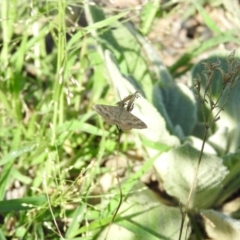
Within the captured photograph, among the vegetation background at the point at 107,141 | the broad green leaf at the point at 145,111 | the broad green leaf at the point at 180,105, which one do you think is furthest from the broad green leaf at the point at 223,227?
the broad green leaf at the point at 180,105

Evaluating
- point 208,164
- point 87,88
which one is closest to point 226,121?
point 208,164

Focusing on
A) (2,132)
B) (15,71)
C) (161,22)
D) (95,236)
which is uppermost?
(161,22)

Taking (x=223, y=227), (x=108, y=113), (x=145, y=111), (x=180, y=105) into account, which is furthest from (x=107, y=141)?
(x=108, y=113)

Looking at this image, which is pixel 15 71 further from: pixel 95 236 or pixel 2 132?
pixel 95 236

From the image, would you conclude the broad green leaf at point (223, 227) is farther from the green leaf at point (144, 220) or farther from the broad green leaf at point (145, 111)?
the broad green leaf at point (145, 111)

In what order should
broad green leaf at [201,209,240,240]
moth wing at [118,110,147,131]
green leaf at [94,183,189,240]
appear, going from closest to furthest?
moth wing at [118,110,147,131]
broad green leaf at [201,209,240,240]
green leaf at [94,183,189,240]

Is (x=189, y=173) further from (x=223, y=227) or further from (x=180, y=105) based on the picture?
(x=180, y=105)

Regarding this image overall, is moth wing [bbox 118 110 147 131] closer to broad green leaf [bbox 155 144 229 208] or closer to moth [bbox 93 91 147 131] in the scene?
moth [bbox 93 91 147 131]

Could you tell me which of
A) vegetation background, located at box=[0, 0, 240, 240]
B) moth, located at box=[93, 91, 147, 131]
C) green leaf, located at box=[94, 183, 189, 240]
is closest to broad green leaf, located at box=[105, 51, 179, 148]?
vegetation background, located at box=[0, 0, 240, 240]
